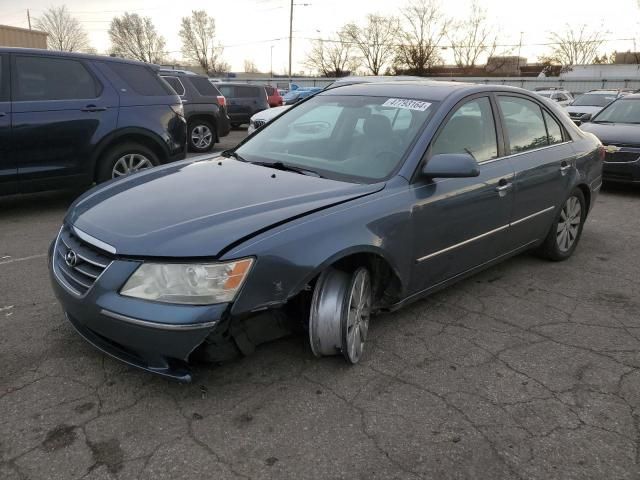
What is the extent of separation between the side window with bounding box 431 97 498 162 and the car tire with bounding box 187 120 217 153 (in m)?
8.84

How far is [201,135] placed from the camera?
11.9 m

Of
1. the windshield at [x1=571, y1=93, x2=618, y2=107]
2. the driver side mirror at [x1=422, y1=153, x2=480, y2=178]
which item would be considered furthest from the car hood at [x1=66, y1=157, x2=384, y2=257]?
the windshield at [x1=571, y1=93, x2=618, y2=107]

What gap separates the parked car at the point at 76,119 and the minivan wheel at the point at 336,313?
4.24 metres

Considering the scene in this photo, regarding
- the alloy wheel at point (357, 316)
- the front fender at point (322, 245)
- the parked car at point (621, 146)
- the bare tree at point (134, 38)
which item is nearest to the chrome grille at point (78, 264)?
the front fender at point (322, 245)

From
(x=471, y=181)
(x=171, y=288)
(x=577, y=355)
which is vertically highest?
(x=471, y=181)

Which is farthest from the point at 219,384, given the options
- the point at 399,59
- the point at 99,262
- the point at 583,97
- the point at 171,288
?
the point at 399,59

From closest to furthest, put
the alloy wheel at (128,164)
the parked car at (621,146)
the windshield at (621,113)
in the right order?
the alloy wheel at (128,164)
the parked car at (621,146)
the windshield at (621,113)

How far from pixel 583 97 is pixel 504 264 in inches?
686

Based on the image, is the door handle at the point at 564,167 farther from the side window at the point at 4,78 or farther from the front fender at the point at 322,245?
the side window at the point at 4,78

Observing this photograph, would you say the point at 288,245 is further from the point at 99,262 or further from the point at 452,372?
the point at 452,372

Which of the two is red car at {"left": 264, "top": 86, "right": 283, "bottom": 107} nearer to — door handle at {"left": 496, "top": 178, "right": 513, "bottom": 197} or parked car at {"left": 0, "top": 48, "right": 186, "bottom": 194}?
parked car at {"left": 0, "top": 48, "right": 186, "bottom": 194}

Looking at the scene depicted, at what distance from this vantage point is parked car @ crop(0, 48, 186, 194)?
5.56 meters

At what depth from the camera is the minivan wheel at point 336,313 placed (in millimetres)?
2775

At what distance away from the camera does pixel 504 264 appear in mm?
4863
